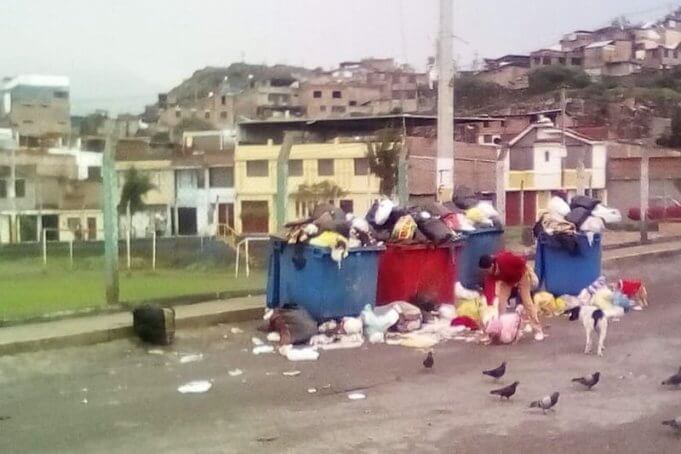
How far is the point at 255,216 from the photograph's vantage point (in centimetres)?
1432

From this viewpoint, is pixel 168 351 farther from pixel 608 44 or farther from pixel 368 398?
pixel 608 44

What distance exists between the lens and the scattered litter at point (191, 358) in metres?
9.06

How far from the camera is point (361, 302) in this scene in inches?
419

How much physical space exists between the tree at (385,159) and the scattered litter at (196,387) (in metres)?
7.41

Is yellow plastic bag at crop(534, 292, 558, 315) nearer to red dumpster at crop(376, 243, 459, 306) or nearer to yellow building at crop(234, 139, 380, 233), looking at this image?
red dumpster at crop(376, 243, 459, 306)

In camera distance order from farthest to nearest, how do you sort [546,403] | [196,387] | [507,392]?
[196,387] → [507,392] → [546,403]

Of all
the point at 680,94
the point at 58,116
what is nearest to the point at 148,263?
the point at 58,116

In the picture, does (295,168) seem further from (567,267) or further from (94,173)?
(567,267)

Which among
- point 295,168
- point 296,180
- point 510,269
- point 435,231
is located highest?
point 295,168

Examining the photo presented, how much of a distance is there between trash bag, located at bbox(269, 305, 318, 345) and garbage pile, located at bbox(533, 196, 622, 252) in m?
3.84

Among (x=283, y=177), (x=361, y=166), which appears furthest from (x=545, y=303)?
(x=361, y=166)

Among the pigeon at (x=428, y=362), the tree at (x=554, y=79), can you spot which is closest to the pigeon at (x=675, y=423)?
the pigeon at (x=428, y=362)

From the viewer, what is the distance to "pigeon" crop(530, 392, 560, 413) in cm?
705

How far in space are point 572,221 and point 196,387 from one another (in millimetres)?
6345
